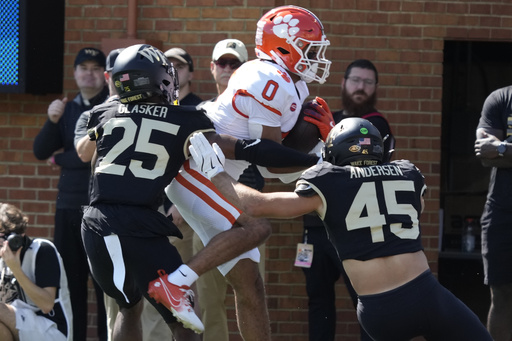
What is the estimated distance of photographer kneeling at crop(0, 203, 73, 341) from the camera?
289 inches

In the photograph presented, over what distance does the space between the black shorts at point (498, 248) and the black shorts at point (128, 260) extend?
8.69 ft

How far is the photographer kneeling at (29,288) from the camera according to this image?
733 centimetres

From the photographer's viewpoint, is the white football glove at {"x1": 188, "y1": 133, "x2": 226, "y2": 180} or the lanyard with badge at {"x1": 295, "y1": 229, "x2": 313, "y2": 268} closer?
the white football glove at {"x1": 188, "y1": 133, "x2": 226, "y2": 180}

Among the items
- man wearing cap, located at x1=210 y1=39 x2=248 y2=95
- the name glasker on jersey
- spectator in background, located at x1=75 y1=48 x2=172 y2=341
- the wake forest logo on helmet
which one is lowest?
spectator in background, located at x1=75 y1=48 x2=172 y2=341

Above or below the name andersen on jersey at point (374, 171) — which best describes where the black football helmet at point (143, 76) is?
above

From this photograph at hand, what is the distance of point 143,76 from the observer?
6098 millimetres

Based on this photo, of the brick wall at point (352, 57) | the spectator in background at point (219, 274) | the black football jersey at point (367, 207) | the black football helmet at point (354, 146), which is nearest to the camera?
the black football jersey at point (367, 207)

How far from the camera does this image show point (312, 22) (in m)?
6.59

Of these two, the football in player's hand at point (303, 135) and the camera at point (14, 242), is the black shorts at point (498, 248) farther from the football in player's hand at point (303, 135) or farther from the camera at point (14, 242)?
the camera at point (14, 242)

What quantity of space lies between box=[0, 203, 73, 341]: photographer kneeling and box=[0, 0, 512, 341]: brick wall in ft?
4.50

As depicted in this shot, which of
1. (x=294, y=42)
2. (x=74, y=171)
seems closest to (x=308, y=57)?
(x=294, y=42)

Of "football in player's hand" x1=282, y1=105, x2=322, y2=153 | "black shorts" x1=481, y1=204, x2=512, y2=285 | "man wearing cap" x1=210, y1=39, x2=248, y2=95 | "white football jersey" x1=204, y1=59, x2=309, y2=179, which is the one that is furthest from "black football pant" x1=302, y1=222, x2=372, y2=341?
"white football jersey" x1=204, y1=59, x2=309, y2=179

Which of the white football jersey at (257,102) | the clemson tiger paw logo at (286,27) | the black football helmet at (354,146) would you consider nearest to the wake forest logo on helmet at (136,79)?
the white football jersey at (257,102)

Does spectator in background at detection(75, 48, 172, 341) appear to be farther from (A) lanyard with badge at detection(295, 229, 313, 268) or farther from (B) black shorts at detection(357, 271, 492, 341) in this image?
(B) black shorts at detection(357, 271, 492, 341)
